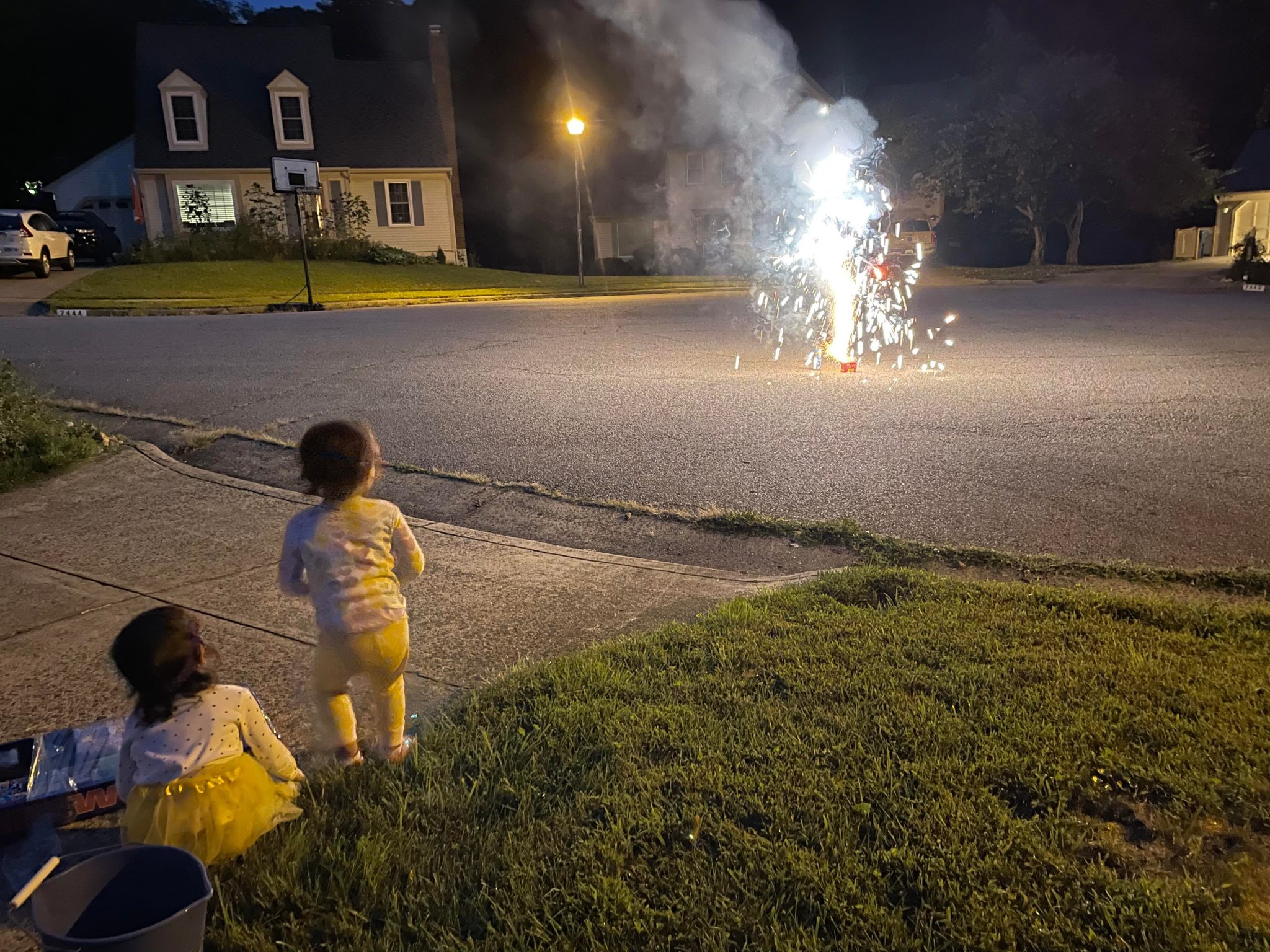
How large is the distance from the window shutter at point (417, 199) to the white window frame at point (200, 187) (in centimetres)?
563

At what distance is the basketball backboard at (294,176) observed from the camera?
65.9 feet

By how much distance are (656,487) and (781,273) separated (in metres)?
10.7

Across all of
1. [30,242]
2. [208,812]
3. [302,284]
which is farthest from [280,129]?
[208,812]

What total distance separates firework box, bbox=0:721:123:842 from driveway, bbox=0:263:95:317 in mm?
18294

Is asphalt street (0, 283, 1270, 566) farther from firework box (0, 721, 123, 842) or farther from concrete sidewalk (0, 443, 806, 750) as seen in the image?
firework box (0, 721, 123, 842)

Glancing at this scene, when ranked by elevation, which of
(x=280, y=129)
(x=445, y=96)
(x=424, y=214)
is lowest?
(x=424, y=214)

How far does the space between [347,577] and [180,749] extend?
2.37 feet

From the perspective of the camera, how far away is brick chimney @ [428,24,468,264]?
35312 millimetres

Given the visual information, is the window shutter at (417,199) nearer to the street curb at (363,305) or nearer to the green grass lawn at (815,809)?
the street curb at (363,305)

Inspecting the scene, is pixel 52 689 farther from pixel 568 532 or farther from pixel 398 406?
pixel 398 406

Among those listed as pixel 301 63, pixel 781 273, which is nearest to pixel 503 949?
pixel 781 273

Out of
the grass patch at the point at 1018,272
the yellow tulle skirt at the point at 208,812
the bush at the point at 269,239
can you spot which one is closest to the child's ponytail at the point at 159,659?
the yellow tulle skirt at the point at 208,812

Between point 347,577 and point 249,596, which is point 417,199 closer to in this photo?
point 249,596

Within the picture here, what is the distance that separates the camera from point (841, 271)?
42.5 ft
